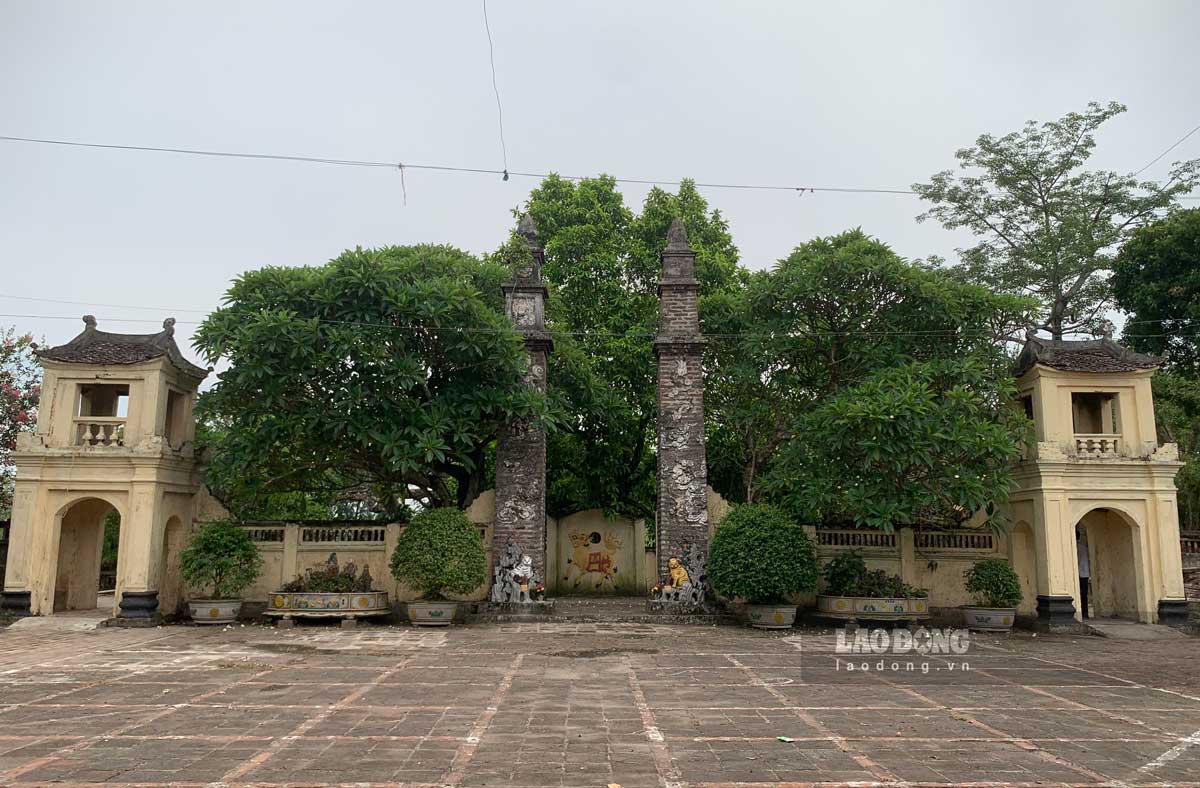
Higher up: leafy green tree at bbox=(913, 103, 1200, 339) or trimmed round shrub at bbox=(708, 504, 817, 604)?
leafy green tree at bbox=(913, 103, 1200, 339)

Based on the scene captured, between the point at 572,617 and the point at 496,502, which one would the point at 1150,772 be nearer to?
the point at 572,617

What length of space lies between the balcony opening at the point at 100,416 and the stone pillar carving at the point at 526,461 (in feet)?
22.8

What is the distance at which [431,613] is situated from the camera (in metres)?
14.3

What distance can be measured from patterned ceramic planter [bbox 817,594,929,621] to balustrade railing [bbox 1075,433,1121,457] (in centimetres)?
430

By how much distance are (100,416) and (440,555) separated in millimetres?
7468

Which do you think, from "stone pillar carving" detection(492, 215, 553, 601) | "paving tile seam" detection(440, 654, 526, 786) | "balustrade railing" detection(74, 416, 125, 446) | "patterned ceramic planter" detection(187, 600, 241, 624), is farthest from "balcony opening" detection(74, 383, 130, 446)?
"paving tile seam" detection(440, 654, 526, 786)

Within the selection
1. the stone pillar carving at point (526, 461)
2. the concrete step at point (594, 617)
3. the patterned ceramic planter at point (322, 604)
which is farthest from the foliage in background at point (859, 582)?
the patterned ceramic planter at point (322, 604)

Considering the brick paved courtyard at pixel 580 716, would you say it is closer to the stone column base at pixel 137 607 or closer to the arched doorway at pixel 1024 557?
the stone column base at pixel 137 607

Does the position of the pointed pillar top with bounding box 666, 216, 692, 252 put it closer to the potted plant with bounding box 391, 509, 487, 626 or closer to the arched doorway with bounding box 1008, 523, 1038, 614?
the potted plant with bounding box 391, 509, 487, 626

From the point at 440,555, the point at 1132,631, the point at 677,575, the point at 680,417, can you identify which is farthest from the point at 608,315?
the point at 1132,631

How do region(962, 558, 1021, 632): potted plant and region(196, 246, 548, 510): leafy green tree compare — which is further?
region(962, 558, 1021, 632): potted plant

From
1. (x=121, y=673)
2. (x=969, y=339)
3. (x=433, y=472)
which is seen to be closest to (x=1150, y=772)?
(x=121, y=673)

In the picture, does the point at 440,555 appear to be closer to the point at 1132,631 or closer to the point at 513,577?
the point at 513,577

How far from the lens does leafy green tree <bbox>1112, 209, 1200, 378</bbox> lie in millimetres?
18656
